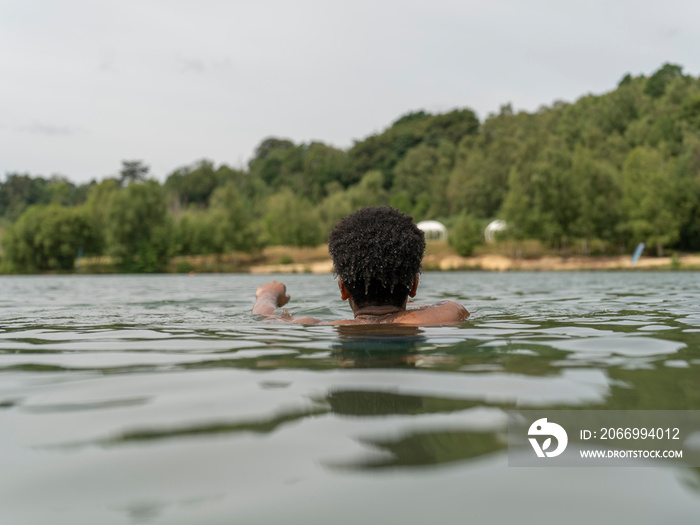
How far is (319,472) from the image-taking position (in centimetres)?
183

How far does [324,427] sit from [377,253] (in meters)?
2.82

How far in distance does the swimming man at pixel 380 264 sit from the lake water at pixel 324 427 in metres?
0.55

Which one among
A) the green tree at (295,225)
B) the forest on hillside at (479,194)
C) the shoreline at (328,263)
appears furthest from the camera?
the green tree at (295,225)

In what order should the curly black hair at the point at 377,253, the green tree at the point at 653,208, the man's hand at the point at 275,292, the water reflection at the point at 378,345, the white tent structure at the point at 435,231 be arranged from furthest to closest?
the white tent structure at the point at 435,231 < the green tree at the point at 653,208 < the man's hand at the point at 275,292 < the curly black hair at the point at 377,253 < the water reflection at the point at 378,345

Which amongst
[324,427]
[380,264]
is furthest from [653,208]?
[324,427]

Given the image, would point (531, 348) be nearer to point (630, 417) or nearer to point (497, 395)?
point (497, 395)

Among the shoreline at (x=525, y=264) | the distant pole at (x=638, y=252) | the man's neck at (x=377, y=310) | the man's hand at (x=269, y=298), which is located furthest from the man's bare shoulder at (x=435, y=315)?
the distant pole at (x=638, y=252)

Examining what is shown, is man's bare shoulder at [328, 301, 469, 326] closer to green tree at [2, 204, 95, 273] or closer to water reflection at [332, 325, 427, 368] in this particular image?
water reflection at [332, 325, 427, 368]

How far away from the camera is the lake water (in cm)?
160

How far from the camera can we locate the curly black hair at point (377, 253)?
5.00 meters

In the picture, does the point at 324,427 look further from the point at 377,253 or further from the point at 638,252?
the point at 638,252

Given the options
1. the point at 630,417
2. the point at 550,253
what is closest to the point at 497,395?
the point at 630,417

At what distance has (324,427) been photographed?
88.1 inches

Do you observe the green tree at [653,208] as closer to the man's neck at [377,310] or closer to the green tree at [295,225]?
the green tree at [295,225]
